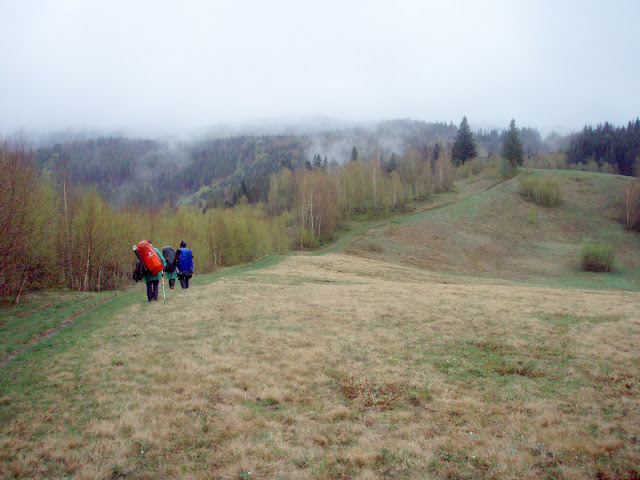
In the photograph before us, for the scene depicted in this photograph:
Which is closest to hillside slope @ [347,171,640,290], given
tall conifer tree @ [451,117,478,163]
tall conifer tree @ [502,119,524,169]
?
tall conifer tree @ [502,119,524,169]

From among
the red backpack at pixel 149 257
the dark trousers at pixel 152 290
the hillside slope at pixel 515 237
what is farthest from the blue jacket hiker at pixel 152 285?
the hillside slope at pixel 515 237

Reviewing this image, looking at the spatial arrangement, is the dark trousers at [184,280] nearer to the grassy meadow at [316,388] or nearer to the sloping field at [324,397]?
the grassy meadow at [316,388]

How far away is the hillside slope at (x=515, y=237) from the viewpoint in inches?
1895

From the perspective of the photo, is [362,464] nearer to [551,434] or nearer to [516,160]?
[551,434]

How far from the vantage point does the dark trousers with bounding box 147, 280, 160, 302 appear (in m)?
16.2

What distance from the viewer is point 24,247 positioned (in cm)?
1864

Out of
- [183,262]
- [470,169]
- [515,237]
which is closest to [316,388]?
[183,262]

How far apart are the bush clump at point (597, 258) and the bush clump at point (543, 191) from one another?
3035 cm

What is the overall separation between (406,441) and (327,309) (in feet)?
32.9

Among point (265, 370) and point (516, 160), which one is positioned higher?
point (516, 160)

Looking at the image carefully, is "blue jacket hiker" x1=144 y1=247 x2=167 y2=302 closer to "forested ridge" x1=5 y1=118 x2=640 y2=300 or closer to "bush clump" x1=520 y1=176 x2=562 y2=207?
"forested ridge" x1=5 y1=118 x2=640 y2=300

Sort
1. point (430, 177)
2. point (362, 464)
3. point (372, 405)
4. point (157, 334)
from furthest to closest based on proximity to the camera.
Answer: point (430, 177) < point (157, 334) < point (372, 405) < point (362, 464)

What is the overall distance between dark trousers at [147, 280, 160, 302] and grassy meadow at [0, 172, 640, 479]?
39 cm

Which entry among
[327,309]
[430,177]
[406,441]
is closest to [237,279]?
[327,309]
